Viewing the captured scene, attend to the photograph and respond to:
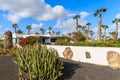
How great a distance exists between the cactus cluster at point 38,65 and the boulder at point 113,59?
533 centimetres

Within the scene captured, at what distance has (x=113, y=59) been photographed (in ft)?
45.2

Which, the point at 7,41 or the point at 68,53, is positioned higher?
the point at 7,41

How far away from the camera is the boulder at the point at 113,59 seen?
43.7 ft

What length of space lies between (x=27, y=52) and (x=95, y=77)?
384 centimetres

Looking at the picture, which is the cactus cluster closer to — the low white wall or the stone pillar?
the low white wall

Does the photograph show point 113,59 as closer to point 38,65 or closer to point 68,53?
point 68,53

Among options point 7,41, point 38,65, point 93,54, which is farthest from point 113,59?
point 7,41

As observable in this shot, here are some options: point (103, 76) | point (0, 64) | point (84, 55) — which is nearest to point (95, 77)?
point (103, 76)

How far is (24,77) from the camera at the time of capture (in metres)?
9.05

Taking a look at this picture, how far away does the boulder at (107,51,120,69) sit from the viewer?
1331 centimetres

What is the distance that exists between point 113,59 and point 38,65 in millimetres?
6993

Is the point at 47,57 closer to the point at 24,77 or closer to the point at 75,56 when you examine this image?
the point at 24,77

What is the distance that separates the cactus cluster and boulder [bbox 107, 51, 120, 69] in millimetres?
5328

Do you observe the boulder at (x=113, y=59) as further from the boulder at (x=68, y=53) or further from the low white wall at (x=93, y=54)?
the boulder at (x=68, y=53)
